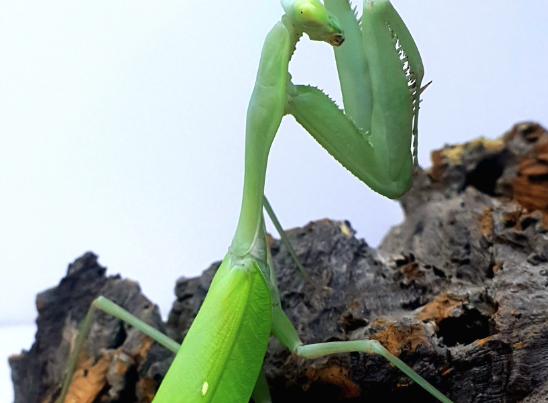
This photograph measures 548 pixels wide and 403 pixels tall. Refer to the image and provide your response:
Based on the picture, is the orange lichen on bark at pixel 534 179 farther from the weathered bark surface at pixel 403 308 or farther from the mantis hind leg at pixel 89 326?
the mantis hind leg at pixel 89 326

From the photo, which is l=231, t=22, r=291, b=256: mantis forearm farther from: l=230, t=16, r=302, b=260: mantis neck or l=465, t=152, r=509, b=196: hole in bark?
l=465, t=152, r=509, b=196: hole in bark

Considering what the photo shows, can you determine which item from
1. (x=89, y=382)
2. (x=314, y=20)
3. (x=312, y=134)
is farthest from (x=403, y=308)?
(x=89, y=382)

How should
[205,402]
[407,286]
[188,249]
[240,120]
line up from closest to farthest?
[205,402] < [407,286] < [240,120] < [188,249]

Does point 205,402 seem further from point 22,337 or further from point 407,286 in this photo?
point 22,337

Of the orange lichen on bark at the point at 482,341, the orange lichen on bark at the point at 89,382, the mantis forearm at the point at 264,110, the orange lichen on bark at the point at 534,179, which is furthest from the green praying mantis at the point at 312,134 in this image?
the orange lichen on bark at the point at 534,179

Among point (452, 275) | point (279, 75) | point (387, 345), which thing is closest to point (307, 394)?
point (387, 345)

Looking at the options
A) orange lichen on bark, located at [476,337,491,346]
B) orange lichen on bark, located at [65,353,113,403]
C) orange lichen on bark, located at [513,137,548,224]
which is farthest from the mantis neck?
orange lichen on bark, located at [513,137,548,224]
